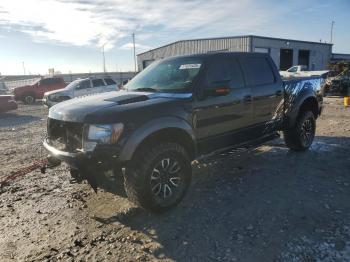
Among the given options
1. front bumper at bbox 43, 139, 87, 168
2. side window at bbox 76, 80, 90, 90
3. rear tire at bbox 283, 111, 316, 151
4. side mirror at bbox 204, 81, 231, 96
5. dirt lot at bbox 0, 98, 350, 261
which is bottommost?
dirt lot at bbox 0, 98, 350, 261

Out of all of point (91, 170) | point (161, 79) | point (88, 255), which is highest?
point (161, 79)

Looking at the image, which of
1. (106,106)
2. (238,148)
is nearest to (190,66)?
(238,148)

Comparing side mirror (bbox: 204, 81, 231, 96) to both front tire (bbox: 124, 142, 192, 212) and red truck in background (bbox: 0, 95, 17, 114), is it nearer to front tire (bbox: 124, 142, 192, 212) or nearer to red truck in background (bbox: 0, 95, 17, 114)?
front tire (bbox: 124, 142, 192, 212)

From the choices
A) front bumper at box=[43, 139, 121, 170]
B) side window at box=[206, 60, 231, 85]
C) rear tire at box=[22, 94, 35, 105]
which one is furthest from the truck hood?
rear tire at box=[22, 94, 35, 105]

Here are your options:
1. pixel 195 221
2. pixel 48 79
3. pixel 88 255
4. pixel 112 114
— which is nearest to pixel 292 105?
pixel 195 221

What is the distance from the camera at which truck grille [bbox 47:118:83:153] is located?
13.6 ft

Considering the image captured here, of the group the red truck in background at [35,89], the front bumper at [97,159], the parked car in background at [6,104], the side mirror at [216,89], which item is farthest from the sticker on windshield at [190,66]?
the red truck in background at [35,89]

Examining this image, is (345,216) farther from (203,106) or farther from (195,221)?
(203,106)

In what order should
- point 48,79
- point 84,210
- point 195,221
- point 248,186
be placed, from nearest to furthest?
point 195,221, point 84,210, point 248,186, point 48,79

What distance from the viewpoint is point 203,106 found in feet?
15.7

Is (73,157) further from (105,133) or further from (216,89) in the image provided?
(216,89)

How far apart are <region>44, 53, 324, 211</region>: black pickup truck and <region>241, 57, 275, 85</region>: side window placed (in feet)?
0.06

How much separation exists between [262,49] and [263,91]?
32.7 meters

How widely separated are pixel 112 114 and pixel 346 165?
14.6 feet
